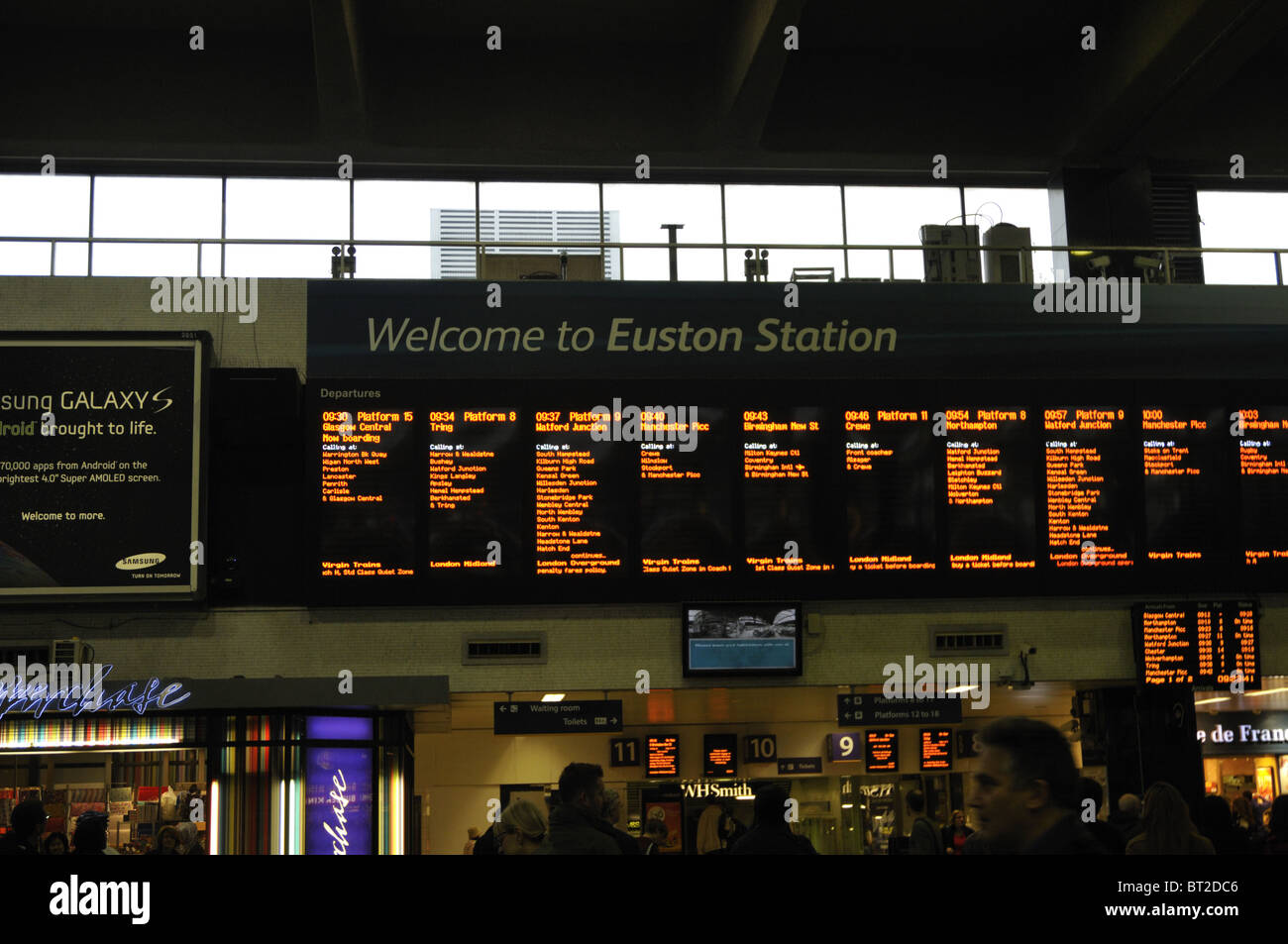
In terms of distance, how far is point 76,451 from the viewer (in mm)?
10734

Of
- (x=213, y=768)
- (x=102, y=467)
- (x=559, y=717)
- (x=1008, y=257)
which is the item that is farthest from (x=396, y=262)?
(x=1008, y=257)

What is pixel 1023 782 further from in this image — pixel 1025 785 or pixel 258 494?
pixel 258 494

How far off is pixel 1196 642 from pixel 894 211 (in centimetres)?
719

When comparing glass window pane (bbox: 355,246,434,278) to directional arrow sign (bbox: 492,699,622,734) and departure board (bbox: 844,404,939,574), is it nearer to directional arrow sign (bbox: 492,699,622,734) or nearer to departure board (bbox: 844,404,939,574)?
directional arrow sign (bbox: 492,699,622,734)

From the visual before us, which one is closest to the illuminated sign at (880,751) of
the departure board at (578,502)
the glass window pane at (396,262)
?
the departure board at (578,502)

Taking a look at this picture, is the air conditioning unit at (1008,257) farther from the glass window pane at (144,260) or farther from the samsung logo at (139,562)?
the samsung logo at (139,562)

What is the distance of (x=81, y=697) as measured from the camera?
33.7 feet

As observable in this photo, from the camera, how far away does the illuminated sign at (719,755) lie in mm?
13875

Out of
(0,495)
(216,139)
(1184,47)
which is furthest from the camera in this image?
(216,139)

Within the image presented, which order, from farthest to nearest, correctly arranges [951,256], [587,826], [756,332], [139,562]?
1. [951,256]
2. [756,332]
3. [139,562]
4. [587,826]

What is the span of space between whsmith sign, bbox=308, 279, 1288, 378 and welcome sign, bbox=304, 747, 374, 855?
3.28 metres

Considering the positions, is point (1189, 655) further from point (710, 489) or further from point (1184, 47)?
point (1184, 47)
